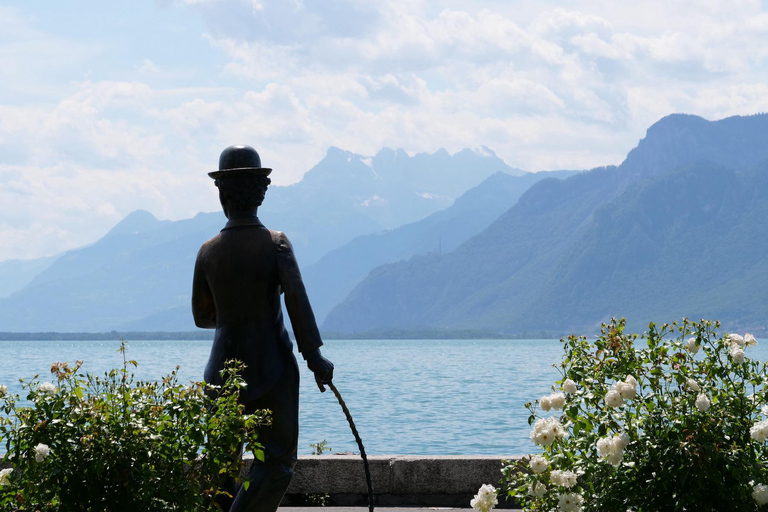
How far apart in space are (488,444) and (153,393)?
21475 millimetres

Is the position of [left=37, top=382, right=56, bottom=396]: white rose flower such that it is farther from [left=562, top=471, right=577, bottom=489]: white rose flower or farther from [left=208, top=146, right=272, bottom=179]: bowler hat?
[left=562, top=471, right=577, bottom=489]: white rose flower

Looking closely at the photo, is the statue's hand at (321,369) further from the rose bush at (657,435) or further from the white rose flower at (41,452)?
the white rose flower at (41,452)

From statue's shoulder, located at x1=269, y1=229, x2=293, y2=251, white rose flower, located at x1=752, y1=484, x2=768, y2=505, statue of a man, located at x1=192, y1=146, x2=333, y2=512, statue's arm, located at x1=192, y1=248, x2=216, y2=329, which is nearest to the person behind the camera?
white rose flower, located at x1=752, y1=484, x2=768, y2=505

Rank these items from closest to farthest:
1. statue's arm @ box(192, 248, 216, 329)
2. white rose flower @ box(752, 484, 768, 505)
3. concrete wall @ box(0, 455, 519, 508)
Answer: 1. white rose flower @ box(752, 484, 768, 505)
2. statue's arm @ box(192, 248, 216, 329)
3. concrete wall @ box(0, 455, 519, 508)

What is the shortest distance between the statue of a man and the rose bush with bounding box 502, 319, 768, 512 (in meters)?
1.12

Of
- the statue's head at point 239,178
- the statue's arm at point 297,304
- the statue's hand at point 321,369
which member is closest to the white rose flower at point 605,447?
the statue's hand at point 321,369

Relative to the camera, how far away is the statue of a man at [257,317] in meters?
4.88

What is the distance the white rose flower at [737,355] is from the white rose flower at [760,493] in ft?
2.11

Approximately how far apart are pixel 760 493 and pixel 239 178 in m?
2.87

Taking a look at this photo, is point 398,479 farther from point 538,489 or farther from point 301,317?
point 538,489

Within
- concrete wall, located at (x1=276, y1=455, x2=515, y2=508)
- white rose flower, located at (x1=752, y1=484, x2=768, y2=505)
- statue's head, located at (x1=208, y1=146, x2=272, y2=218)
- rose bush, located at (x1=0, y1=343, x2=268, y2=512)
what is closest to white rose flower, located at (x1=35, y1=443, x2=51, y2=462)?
rose bush, located at (x1=0, y1=343, x2=268, y2=512)

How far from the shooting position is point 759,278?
163m

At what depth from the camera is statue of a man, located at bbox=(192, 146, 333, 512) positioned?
4875 millimetres

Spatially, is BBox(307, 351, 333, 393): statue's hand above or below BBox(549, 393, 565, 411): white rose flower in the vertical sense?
above
